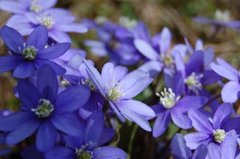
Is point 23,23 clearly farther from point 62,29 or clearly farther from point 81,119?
point 81,119

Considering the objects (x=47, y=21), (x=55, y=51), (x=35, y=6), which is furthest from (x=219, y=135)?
(x=35, y=6)

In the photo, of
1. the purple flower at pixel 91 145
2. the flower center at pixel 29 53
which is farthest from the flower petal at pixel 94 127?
the flower center at pixel 29 53

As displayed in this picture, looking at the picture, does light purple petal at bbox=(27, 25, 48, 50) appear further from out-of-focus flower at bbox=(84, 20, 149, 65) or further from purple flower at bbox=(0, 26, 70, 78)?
out-of-focus flower at bbox=(84, 20, 149, 65)

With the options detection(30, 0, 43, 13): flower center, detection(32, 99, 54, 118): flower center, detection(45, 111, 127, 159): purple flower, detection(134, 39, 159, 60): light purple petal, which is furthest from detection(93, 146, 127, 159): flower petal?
detection(30, 0, 43, 13): flower center

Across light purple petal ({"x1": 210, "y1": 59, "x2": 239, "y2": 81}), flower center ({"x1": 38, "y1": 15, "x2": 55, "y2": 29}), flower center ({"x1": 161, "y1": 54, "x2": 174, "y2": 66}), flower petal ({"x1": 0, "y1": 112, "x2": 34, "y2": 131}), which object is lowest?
flower center ({"x1": 161, "y1": 54, "x2": 174, "y2": 66})

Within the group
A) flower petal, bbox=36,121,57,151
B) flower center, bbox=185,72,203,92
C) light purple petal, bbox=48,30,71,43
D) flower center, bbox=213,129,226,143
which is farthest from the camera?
flower center, bbox=185,72,203,92

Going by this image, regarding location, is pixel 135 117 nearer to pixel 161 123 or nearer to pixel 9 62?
pixel 161 123
